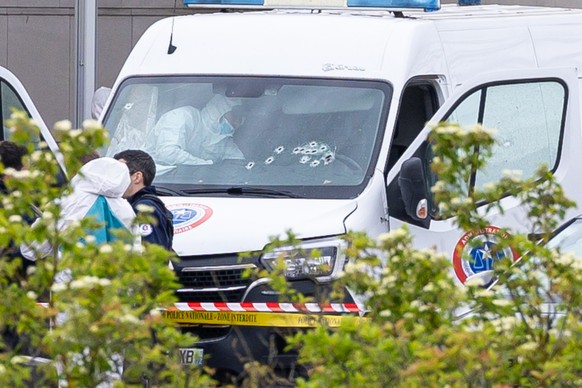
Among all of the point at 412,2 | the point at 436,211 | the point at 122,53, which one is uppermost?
the point at 412,2

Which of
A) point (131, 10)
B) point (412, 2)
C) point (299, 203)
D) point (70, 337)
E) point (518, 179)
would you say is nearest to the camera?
point (70, 337)

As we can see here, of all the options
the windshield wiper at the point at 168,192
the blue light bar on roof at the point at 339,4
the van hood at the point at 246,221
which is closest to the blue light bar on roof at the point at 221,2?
the blue light bar on roof at the point at 339,4

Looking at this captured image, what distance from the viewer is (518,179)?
13.3ft

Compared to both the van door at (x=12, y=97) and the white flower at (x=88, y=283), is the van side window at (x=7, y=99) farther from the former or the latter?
the white flower at (x=88, y=283)

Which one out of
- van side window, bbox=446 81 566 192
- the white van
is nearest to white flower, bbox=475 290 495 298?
the white van

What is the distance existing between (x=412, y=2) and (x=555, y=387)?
5.17m

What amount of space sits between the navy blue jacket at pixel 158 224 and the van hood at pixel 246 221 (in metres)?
0.33

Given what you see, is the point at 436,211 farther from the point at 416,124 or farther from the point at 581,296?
the point at 581,296

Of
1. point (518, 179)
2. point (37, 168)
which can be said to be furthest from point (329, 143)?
point (37, 168)

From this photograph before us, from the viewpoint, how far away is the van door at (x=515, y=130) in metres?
7.43

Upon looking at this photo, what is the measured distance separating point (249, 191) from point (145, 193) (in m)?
0.75

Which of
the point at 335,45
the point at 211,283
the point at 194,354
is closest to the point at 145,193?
the point at 211,283

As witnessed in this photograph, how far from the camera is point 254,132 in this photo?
7.68 meters

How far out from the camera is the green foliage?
3211 millimetres
